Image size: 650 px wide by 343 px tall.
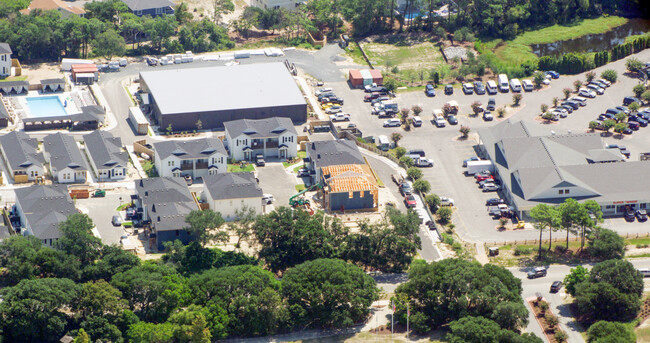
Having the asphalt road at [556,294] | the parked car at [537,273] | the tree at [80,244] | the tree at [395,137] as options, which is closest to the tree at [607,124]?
the tree at [395,137]

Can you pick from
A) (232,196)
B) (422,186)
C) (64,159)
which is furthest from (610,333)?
(64,159)

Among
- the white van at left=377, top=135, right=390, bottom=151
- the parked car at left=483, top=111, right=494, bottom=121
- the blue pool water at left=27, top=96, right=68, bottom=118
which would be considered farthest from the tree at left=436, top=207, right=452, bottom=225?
the blue pool water at left=27, top=96, right=68, bottom=118

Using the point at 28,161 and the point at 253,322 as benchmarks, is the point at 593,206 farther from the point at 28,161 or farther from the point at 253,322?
the point at 28,161

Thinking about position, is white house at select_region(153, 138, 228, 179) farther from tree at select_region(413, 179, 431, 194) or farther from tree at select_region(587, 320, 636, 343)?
tree at select_region(587, 320, 636, 343)

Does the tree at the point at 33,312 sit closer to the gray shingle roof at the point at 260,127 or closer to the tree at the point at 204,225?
the tree at the point at 204,225

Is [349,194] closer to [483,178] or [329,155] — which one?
[329,155]
